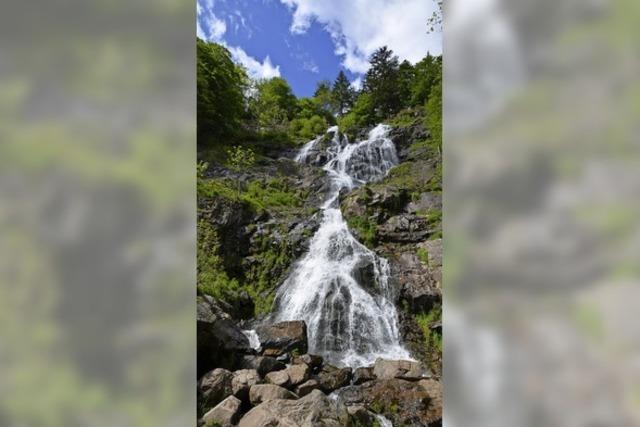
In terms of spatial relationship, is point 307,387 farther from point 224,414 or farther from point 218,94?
point 218,94

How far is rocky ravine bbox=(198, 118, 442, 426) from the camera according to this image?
2.98m

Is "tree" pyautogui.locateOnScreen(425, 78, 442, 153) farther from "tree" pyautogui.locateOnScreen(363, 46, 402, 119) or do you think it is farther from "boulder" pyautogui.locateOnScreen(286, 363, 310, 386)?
"boulder" pyautogui.locateOnScreen(286, 363, 310, 386)

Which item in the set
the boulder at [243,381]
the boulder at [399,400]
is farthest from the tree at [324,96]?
the boulder at [399,400]

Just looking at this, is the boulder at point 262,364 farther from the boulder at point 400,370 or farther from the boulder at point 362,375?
the boulder at point 400,370

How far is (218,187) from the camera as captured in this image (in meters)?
5.10

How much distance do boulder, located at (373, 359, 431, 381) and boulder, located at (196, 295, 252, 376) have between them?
47.9 inches

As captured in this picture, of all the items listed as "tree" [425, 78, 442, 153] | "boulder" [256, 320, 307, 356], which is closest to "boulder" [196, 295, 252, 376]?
"boulder" [256, 320, 307, 356]

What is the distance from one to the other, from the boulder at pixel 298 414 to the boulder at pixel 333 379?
681mm

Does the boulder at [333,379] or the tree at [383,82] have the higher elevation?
the tree at [383,82]

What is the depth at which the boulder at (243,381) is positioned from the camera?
306 cm
